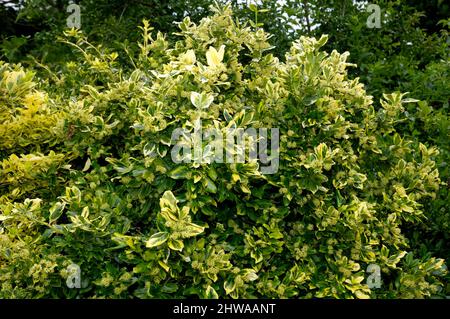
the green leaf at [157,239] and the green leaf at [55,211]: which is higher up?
the green leaf at [157,239]

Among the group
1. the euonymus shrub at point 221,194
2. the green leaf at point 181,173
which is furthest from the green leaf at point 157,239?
the green leaf at point 181,173

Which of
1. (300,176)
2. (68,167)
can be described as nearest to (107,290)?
(68,167)

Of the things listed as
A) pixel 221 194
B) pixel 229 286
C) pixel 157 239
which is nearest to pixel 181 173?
pixel 221 194

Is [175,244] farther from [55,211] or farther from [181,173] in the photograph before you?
[55,211]

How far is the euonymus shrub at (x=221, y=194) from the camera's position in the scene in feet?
8.29

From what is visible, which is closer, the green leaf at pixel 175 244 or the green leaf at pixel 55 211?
the green leaf at pixel 175 244

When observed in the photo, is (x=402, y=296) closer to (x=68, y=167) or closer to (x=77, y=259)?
(x=77, y=259)

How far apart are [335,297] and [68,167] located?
1496 mm

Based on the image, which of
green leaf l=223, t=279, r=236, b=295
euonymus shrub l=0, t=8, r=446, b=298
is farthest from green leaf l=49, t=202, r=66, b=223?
green leaf l=223, t=279, r=236, b=295

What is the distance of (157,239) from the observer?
2.35 metres

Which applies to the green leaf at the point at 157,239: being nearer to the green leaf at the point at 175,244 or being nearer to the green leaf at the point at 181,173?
the green leaf at the point at 175,244

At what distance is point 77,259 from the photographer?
261cm

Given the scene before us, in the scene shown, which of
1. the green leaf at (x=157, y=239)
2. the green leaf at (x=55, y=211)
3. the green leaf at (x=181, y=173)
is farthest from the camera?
the green leaf at (x=55, y=211)
